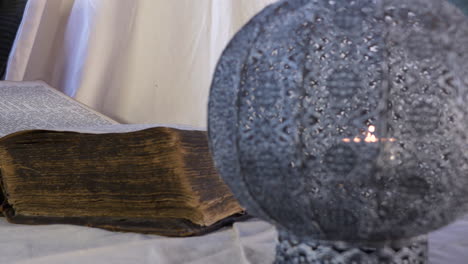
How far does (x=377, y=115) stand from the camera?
0.31 metres

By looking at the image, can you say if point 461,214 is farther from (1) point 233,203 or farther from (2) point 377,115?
(1) point 233,203

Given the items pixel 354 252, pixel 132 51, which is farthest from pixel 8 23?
pixel 354 252

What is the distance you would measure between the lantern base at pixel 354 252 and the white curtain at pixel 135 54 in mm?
825

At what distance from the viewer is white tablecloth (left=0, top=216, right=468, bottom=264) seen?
0.49 m

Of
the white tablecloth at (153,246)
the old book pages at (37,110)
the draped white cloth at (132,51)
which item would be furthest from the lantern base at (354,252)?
the draped white cloth at (132,51)

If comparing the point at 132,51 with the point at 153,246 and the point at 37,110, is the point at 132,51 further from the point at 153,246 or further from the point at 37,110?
the point at 153,246

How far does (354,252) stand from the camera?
34 cm

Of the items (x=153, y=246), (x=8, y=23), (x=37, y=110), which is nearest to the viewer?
(x=153, y=246)

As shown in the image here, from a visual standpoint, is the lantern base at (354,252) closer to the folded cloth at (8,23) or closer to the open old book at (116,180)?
the open old book at (116,180)

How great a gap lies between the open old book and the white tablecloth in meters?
0.02

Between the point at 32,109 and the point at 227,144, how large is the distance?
61 centimetres

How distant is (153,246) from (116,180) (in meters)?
0.11

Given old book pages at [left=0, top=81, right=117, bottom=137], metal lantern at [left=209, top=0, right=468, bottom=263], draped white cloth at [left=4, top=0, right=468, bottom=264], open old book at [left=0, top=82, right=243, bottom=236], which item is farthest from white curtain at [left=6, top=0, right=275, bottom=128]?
metal lantern at [left=209, top=0, right=468, bottom=263]

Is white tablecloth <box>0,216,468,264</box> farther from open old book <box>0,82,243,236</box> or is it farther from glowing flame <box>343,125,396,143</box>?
glowing flame <box>343,125,396,143</box>
